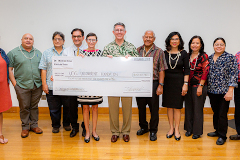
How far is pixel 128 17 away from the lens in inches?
141

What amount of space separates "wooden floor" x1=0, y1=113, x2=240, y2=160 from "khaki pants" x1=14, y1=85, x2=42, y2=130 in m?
0.20

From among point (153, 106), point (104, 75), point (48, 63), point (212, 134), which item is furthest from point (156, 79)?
point (48, 63)

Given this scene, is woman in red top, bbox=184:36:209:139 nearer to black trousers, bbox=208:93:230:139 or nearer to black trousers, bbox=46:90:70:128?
black trousers, bbox=208:93:230:139

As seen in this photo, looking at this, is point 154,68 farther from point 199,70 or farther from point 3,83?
point 3,83

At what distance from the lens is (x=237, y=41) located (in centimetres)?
363

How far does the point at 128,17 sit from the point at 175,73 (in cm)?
179

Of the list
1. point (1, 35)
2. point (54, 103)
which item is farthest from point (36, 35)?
point (54, 103)

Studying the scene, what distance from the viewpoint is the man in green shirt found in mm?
2516

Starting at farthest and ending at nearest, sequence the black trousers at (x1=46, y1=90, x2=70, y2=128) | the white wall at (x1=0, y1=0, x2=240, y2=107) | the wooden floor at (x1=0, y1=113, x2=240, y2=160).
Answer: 1. the white wall at (x1=0, y1=0, x2=240, y2=107)
2. the black trousers at (x1=46, y1=90, x2=70, y2=128)
3. the wooden floor at (x1=0, y1=113, x2=240, y2=160)

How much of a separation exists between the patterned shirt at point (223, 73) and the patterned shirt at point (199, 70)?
0.10 meters

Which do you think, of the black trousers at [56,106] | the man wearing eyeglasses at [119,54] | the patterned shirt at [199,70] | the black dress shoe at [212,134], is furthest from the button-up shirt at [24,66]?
the black dress shoe at [212,134]

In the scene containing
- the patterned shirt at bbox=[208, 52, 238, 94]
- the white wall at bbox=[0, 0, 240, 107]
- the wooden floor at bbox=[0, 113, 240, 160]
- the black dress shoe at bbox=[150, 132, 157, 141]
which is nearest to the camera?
the wooden floor at bbox=[0, 113, 240, 160]

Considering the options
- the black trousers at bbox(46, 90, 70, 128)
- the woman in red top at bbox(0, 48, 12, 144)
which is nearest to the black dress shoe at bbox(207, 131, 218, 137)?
the black trousers at bbox(46, 90, 70, 128)

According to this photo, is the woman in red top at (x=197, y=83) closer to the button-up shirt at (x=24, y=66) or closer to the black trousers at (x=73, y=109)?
the black trousers at (x=73, y=109)
